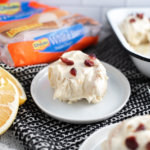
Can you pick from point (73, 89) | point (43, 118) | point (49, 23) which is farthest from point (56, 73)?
point (49, 23)

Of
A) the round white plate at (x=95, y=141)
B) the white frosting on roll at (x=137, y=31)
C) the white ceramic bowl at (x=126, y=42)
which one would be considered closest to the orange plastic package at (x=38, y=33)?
the white ceramic bowl at (x=126, y=42)

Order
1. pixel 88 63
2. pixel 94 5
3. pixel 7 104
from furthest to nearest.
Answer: pixel 94 5
pixel 88 63
pixel 7 104

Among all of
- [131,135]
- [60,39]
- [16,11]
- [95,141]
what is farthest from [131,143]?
[16,11]

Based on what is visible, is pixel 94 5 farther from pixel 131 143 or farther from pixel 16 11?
pixel 131 143

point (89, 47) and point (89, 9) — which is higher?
point (89, 9)

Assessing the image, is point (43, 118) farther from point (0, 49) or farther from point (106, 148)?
point (0, 49)

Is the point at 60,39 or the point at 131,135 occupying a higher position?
the point at 131,135

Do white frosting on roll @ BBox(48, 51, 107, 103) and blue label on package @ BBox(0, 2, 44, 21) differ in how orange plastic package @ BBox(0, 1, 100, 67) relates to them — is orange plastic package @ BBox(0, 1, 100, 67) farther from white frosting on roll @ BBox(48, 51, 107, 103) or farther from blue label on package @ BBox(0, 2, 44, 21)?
white frosting on roll @ BBox(48, 51, 107, 103)
